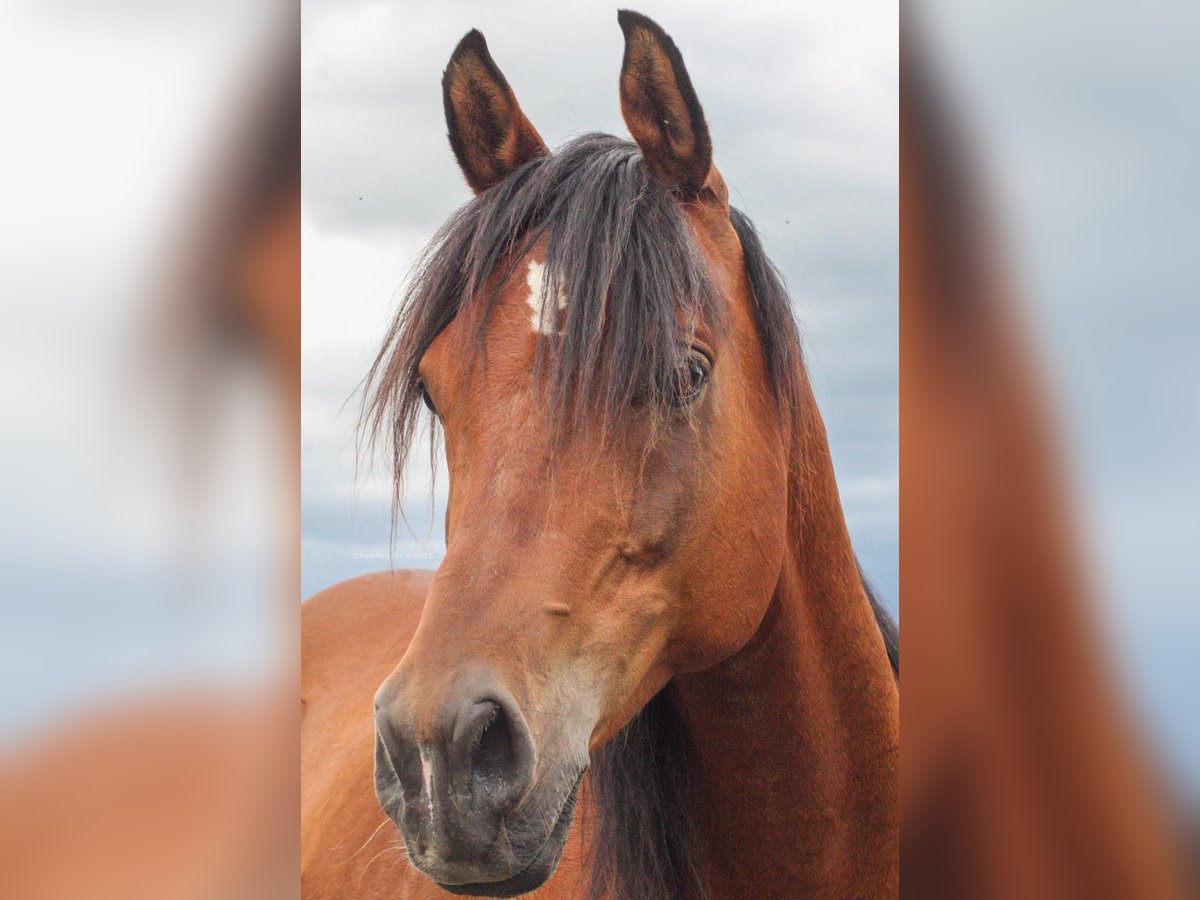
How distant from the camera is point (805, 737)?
1.39 metres

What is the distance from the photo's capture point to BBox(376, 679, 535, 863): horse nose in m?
1.02

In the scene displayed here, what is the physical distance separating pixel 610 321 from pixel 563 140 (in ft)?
1.43

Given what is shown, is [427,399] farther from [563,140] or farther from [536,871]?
[536,871]

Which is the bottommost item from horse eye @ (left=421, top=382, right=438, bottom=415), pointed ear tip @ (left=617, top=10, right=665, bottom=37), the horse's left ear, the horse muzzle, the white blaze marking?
the horse muzzle

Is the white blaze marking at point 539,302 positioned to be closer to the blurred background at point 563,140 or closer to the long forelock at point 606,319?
the long forelock at point 606,319

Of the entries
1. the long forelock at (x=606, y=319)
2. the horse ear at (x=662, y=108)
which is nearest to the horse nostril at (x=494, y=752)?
the long forelock at (x=606, y=319)

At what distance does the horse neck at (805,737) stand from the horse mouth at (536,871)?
35cm

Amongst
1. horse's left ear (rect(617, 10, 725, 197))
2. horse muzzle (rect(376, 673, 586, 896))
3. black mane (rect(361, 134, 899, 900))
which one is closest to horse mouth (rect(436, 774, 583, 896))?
horse muzzle (rect(376, 673, 586, 896))

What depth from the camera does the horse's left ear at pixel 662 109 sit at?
130 centimetres

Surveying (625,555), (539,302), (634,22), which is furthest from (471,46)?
(625,555)

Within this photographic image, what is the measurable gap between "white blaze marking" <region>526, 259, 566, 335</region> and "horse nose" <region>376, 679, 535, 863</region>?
1.43ft

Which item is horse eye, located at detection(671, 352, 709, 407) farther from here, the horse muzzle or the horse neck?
the horse muzzle
